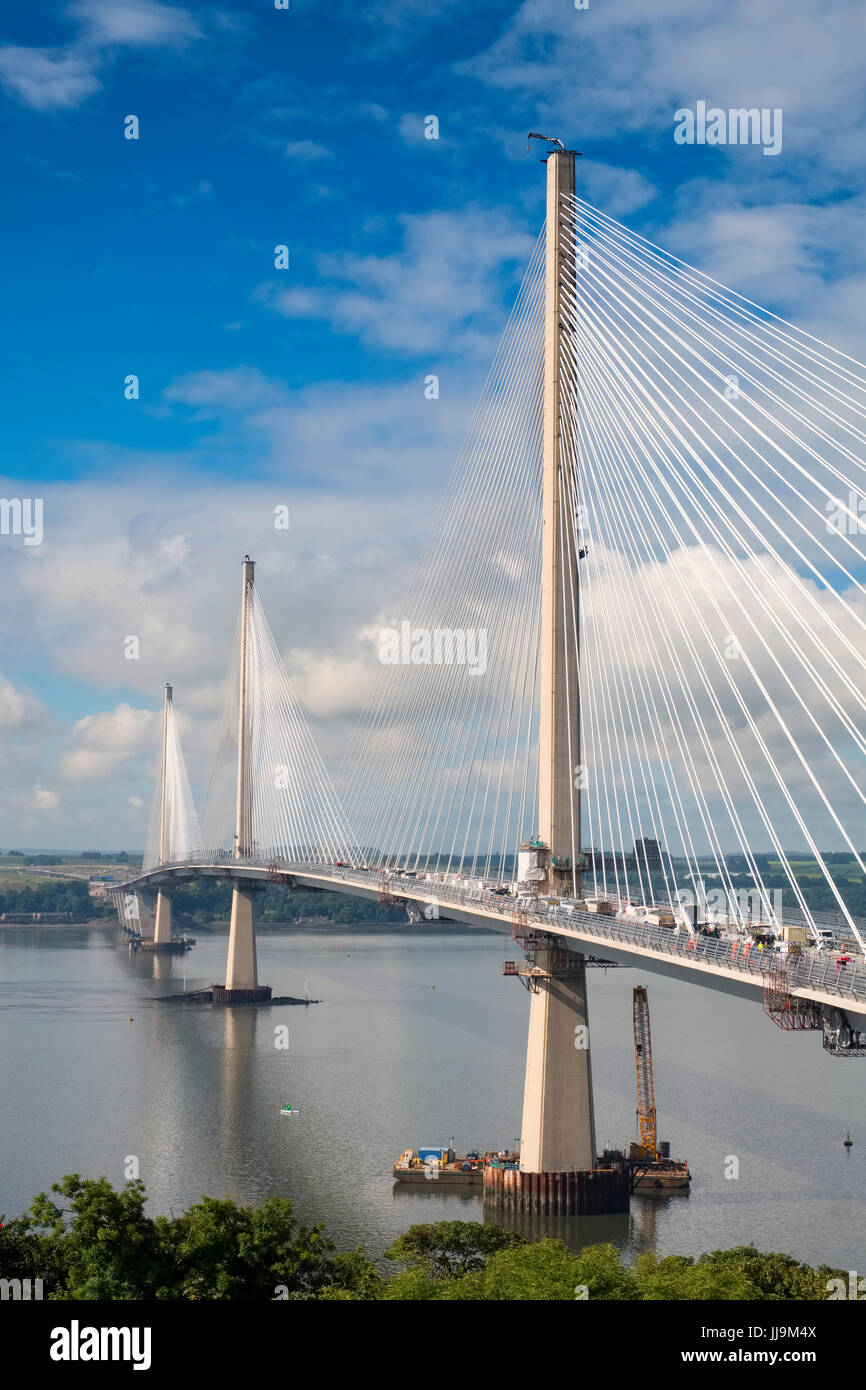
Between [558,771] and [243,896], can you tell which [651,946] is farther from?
[243,896]

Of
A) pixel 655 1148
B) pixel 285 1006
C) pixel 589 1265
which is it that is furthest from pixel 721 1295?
pixel 285 1006

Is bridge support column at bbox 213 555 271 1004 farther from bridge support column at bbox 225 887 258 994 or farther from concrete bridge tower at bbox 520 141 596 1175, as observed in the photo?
concrete bridge tower at bbox 520 141 596 1175

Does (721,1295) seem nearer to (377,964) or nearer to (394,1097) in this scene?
(394,1097)

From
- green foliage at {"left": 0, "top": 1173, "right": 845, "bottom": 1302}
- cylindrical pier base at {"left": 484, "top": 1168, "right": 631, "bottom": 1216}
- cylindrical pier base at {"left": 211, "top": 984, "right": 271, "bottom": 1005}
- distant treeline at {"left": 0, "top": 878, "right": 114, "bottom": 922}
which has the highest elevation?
distant treeline at {"left": 0, "top": 878, "right": 114, "bottom": 922}

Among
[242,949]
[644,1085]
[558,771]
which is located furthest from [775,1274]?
[242,949]

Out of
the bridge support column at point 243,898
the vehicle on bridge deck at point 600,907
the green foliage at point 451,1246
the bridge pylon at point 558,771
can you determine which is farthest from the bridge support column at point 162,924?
the green foliage at point 451,1246

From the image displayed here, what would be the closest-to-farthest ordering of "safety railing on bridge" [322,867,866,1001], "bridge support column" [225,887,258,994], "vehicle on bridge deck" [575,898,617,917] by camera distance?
1. "safety railing on bridge" [322,867,866,1001]
2. "vehicle on bridge deck" [575,898,617,917]
3. "bridge support column" [225,887,258,994]

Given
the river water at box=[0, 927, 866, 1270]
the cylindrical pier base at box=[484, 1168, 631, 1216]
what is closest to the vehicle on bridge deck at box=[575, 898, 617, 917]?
the cylindrical pier base at box=[484, 1168, 631, 1216]
